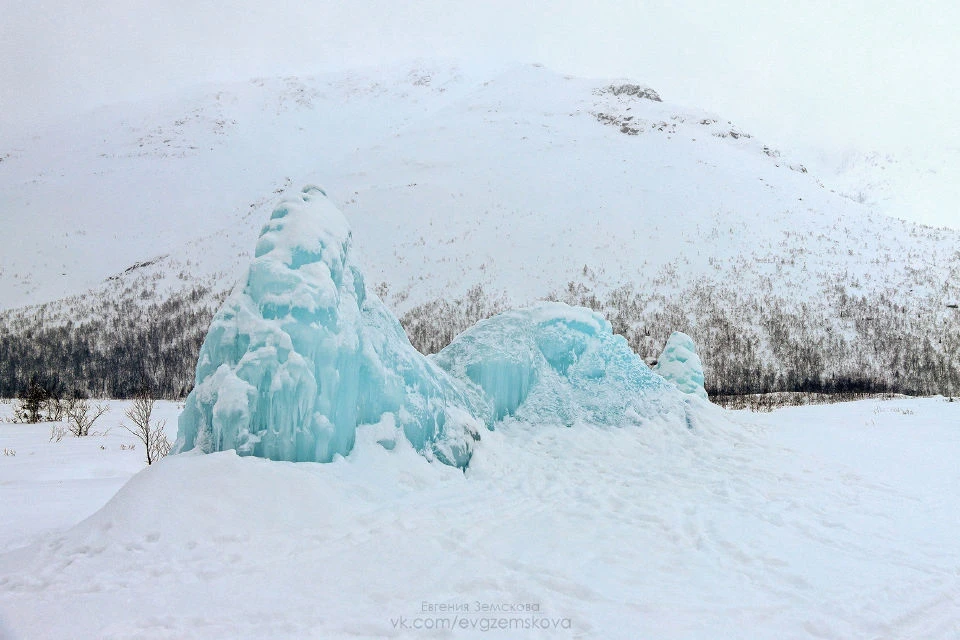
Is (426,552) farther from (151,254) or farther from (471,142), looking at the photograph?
(151,254)

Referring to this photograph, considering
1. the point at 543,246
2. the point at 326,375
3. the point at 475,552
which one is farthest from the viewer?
the point at 543,246

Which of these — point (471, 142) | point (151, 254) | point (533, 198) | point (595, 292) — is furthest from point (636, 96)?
point (151, 254)

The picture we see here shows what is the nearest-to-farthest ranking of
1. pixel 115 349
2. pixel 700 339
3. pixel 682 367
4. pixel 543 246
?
pixel 682 367, pixel 700 339, pixel 115 349, pixel 543 246

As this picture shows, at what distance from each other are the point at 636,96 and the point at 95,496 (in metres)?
119

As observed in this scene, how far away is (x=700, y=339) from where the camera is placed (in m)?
42.2

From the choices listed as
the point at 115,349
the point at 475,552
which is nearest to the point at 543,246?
the point at 115,349

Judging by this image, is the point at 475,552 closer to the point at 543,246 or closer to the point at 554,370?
the point at 554,370

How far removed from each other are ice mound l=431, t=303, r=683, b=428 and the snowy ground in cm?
254

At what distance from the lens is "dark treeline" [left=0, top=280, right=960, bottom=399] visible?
3747cm

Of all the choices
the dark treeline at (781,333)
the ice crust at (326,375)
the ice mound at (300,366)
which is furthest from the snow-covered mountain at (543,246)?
the ice mound at (300,366)

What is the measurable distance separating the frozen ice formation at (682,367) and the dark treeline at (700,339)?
70.7ft

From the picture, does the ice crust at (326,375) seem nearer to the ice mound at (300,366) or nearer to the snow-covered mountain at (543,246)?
the ice mound at (300,366)

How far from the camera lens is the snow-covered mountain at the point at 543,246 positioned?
139ft

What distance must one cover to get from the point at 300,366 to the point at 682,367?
14966 mm
